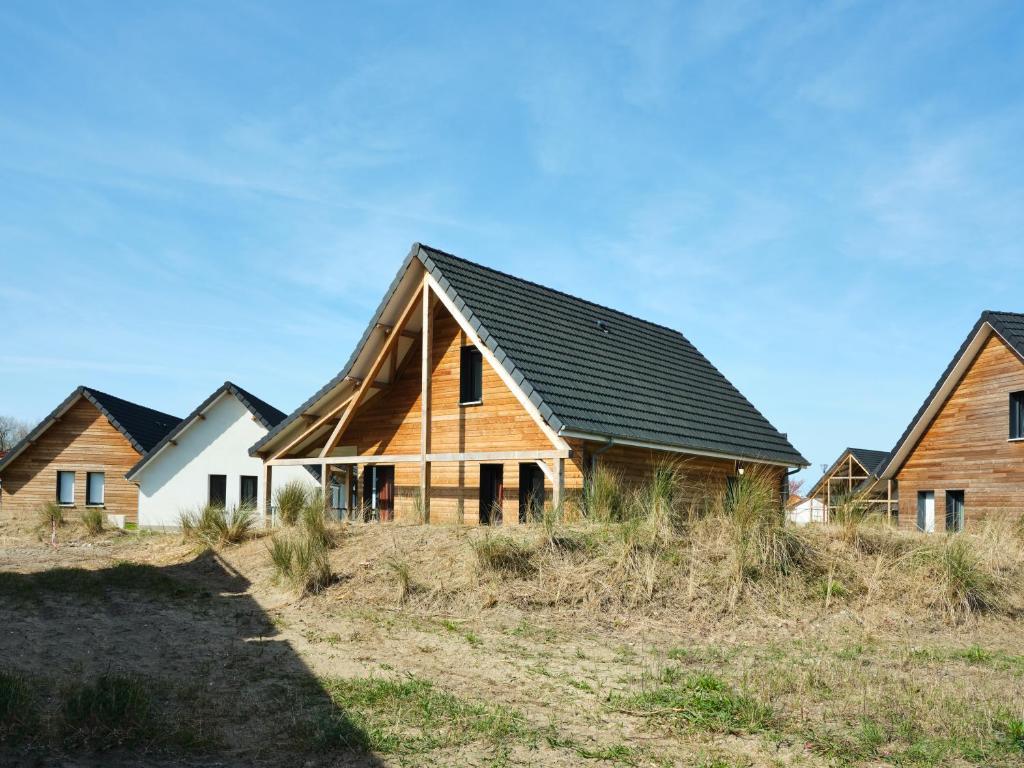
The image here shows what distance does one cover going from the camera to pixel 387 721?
8055mm

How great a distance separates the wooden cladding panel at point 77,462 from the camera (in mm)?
36094

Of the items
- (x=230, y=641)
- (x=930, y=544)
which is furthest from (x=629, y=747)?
(x=930, y=544)

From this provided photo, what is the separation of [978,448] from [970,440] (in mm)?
346

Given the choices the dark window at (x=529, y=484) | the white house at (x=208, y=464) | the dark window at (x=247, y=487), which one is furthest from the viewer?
the dark window at (x=247, y=487)

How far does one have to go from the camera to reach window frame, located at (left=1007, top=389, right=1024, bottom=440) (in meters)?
25.2

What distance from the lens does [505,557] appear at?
13625 millimetres

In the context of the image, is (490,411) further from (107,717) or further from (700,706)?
(107,717)

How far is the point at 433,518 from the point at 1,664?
12726 millimetres

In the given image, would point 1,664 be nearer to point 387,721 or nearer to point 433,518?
point 387,721

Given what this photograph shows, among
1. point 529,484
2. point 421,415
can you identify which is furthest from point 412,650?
point 421,415

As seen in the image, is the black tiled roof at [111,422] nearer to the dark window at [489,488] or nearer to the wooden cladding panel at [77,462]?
the wooden cladding panel at [77,462]

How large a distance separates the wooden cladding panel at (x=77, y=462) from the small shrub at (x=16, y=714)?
1166 inches

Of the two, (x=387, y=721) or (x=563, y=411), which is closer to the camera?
(x=387, y=721)

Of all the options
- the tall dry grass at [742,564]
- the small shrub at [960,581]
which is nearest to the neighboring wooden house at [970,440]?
the small shrub at [960,581]
